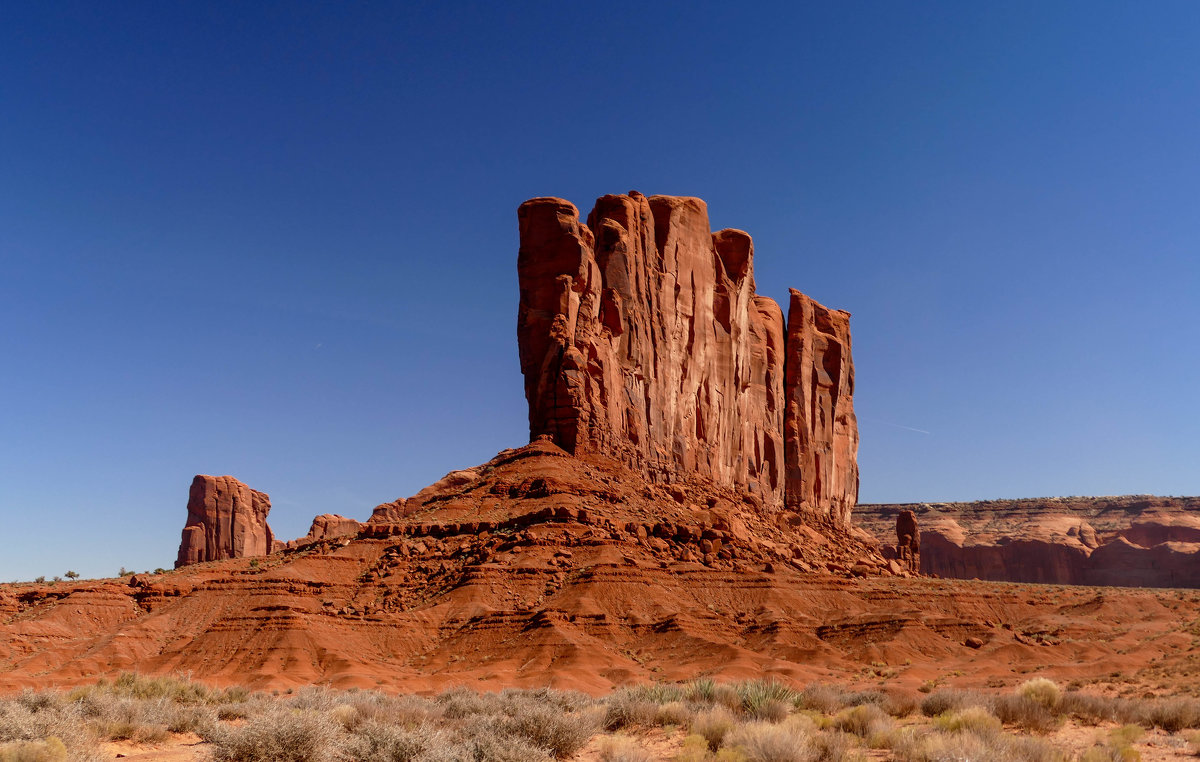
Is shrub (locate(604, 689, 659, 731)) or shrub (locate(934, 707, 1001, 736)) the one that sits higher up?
shrub (locate(934, 707, 1001, 736))

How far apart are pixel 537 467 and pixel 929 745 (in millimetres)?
48664

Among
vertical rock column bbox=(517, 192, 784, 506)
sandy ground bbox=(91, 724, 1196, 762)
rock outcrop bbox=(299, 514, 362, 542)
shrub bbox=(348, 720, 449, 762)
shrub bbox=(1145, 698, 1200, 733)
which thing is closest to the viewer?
shrub bbox=(348, 720, 449, 762)

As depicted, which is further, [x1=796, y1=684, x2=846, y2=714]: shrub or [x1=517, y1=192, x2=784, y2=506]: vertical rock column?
[x1=517, y1=192, x2=784, y2=506]: vertical rock column

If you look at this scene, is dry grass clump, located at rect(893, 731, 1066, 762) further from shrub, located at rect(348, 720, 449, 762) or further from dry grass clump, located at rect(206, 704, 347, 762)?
dry grass clump, located at rect(206, 704, 347, 762)

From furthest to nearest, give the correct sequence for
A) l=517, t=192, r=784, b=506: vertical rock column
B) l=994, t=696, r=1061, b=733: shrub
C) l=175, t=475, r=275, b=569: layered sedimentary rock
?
l=175, t=475, r=275, b=569: layered sedimentary rock < l=517, t=192, r=784, b=506: vertical rock column < l=994, t=696, r=1061, b=733: shrub

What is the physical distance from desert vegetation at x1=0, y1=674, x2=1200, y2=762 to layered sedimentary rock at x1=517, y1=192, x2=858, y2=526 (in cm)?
4162

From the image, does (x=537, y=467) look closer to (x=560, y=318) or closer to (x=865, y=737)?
(x=560, y=318)

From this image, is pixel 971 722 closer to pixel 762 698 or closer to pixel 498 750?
pixel 762 698

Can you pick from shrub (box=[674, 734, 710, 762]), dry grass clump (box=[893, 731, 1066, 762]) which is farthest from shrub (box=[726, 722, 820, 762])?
dry grass clump (box=[893, 731, 1066, 762])

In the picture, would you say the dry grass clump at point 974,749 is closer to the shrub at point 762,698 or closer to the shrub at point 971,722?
the shrub at point 971,722

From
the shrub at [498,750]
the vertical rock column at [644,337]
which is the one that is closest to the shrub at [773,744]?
the shrub at [498,750]

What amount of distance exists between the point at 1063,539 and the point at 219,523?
113732 millimetres

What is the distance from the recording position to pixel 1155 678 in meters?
35.8

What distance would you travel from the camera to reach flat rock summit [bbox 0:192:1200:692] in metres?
44.3
